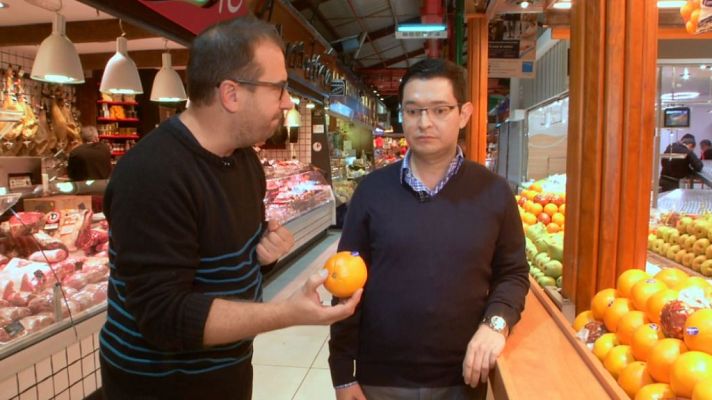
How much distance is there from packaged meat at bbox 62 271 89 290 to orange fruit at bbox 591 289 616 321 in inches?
102

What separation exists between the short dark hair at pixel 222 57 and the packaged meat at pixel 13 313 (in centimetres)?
158

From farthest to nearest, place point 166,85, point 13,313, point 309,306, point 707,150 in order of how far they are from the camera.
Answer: point 707,150, point 166,85, point 13,313, point 309,306

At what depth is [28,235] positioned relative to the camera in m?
2.76

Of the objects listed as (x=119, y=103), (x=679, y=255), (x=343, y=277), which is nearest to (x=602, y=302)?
(x=343, y=277)

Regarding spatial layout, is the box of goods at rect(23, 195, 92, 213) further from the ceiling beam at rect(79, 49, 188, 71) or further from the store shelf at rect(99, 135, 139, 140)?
the store shelf at rect(99, 135, 139, 140)

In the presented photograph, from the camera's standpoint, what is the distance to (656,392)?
1.30m

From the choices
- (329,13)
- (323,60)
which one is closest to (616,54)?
(323,60)

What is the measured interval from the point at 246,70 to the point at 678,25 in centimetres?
349

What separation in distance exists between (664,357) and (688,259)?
2015mm

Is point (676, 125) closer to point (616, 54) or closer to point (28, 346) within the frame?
point (616, 54)

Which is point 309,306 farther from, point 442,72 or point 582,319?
point 582,319

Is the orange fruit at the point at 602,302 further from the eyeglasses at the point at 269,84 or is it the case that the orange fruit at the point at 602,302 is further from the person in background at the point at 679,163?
the person in background at the point at 679,163

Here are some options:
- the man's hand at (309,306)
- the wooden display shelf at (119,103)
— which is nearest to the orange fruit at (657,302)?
the man's hand at (309,306)

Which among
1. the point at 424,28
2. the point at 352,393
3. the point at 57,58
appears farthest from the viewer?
the point at 424,28
